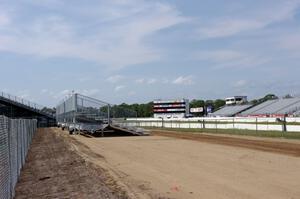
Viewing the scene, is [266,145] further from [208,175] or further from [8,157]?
[8,157]

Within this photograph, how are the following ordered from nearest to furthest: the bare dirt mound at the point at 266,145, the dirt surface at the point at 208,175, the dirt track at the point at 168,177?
1. the dirt surface at the point at 208,175
2. the dirt track at the point at 168,177
3. the bare dirt mound at the point at 266,145

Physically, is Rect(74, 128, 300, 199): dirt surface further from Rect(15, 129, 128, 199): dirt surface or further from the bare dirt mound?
the bare dirt mound

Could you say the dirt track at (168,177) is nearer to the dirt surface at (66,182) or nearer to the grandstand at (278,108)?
the dirt surface at (66,182)

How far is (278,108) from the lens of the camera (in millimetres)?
114750

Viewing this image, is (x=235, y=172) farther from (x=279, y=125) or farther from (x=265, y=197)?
(x=279, y=125)

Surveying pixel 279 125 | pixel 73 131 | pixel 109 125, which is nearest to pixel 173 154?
pixel 109 125

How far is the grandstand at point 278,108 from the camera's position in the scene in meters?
105

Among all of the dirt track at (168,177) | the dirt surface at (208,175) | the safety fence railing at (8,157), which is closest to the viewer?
the safety fence railing at (8,157)

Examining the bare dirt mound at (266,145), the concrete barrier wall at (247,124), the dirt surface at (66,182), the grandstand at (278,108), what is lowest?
the dirt surface at (66,182)

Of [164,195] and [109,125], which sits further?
[109,125]

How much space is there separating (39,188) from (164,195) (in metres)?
4.34

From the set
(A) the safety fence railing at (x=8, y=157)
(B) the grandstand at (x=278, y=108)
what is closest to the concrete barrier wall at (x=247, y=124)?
(B) the grandstand at (x=278, y=108)

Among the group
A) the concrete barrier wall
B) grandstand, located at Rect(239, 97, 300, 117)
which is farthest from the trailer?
grandstand, located at Rect(239, 97, 300, 117)

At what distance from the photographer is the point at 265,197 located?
41.7ft
